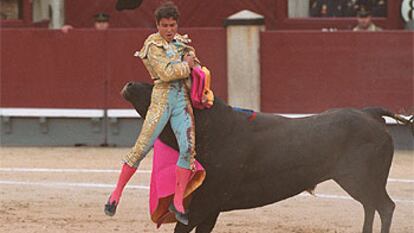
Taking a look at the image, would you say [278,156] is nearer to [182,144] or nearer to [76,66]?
[182,144]

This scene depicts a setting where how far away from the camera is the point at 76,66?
12.8 meters

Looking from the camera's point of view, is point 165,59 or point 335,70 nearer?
point 165,59

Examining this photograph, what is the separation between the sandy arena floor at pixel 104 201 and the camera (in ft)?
25.2

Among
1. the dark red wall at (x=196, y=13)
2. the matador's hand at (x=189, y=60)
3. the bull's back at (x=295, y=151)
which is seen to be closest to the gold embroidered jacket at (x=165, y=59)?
the matador's hand at (x=189, y=60)

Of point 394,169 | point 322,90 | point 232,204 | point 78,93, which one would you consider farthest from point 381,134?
point 78,93

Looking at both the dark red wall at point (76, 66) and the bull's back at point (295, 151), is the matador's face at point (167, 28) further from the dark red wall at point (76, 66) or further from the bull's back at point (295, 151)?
the dark red wall at point (76, 66)

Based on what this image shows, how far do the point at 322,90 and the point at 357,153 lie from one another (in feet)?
18.3

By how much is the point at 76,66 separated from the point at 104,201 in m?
4.11

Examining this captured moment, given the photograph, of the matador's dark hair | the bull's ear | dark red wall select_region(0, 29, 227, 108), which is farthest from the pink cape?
the bull's ear

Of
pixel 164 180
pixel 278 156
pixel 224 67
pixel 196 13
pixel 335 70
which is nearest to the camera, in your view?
pixel 164 180

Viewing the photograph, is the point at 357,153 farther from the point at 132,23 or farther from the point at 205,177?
the point at 132,23

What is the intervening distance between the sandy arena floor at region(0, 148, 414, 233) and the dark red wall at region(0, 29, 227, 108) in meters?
1.39

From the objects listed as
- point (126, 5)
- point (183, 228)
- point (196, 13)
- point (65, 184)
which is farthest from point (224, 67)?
point (183, 228)

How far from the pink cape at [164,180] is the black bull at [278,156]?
56 mm
